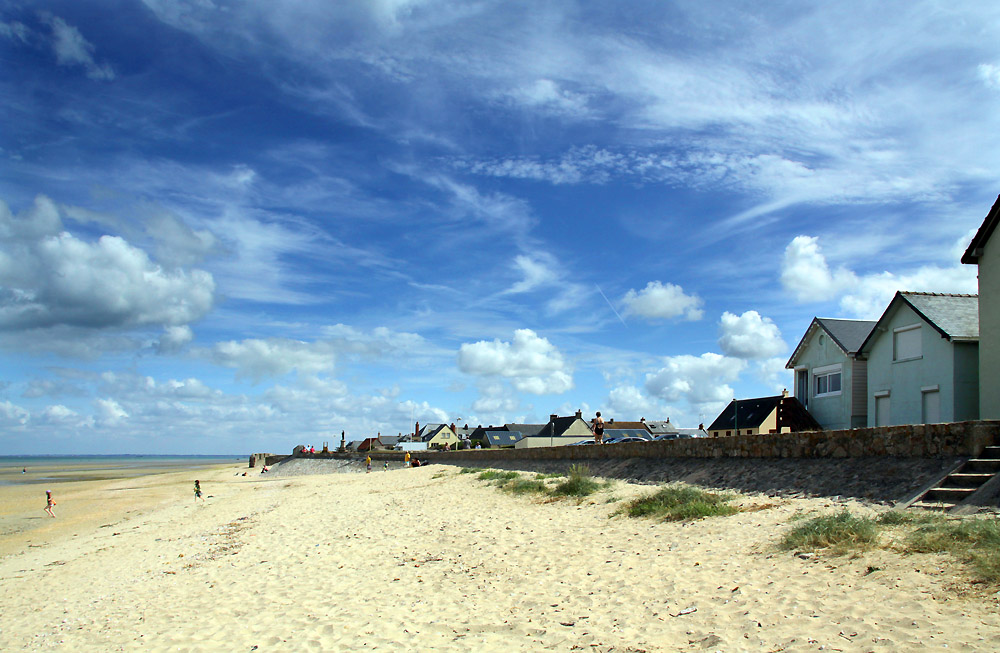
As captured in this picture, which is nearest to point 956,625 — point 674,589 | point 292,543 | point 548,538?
point 674,589

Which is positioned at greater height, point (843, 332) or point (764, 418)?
point (843, 332)

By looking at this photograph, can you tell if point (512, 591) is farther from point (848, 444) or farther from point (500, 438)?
point (500, 438)

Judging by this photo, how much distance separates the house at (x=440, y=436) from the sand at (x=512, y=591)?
92.5m

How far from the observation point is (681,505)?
11266 millimetres

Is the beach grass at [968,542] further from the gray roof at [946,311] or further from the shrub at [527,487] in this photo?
the gray roof at [946,311]

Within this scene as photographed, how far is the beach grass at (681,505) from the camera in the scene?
35.1 ft

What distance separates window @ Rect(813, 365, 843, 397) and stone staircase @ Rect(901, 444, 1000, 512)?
19.4m

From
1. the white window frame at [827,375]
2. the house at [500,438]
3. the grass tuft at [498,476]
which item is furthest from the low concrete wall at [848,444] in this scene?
the house at [500,438]

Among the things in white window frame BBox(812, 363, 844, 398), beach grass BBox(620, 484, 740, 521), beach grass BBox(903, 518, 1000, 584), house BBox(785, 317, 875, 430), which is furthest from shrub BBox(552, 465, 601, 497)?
white window frame BBox(812, 363, 844, 398)

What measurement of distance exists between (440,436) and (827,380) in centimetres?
8694

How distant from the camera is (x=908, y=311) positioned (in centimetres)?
2306

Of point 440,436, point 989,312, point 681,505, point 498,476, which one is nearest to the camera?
point 681,505

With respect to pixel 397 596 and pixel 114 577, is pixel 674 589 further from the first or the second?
pixel 114 577

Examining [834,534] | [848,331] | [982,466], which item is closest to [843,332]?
[848,331]
